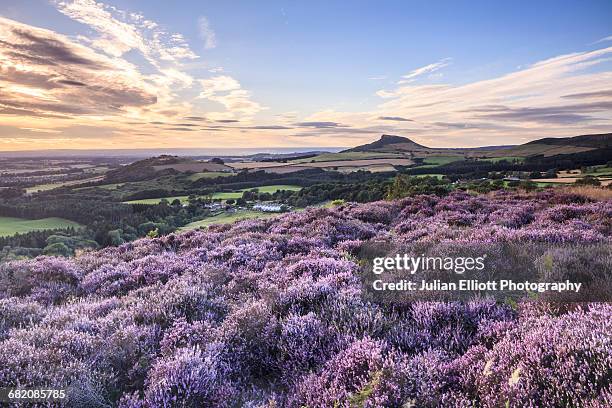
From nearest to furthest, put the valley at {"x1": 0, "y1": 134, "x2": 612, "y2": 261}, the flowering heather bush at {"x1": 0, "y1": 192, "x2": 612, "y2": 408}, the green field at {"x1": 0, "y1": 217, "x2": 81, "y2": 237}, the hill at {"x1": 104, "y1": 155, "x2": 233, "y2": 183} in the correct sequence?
the flowering heather bush at {"x1": 0, "y1": 192, "x2": 612, "y2": 408}, the valley at {"x1": 0, "y1": 134, "x2": 612, "y2": 261}, the green field at {"x1": 0, "y1": 217, "x2": 81, "y2": 237}, the hill at {"x1": 104, "y1": 155, "x2": 233, "y2": 183}

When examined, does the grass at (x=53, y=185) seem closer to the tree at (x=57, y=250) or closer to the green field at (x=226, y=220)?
the tree at (x=57, y=250)

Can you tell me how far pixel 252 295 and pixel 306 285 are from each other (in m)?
1.30

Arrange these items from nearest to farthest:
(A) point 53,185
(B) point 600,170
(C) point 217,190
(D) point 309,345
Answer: (D) point 309,345 < (B) point 600,170 < (C) point 217,190 < (A) point 53,185

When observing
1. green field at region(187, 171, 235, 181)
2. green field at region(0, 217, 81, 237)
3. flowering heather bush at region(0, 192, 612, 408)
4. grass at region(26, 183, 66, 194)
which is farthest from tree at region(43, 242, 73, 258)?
green field at region(187, 171, 235, 181)

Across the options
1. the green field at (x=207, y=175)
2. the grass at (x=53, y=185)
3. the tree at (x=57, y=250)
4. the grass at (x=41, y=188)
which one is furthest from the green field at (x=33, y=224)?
the green field at (x=207, y=175)

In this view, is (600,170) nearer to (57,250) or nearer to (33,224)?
(57,250)

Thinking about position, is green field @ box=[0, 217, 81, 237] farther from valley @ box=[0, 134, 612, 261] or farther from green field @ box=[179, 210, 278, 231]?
green field @ box=[179, 210, 278, 231]

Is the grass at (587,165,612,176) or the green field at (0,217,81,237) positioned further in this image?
the green field at (0,217,81,237)

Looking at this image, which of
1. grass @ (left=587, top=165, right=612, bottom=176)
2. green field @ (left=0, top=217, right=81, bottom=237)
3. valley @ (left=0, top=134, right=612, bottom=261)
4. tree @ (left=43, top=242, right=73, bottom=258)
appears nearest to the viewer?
tree @ (left=43, top=242, right=73, bottom=258)

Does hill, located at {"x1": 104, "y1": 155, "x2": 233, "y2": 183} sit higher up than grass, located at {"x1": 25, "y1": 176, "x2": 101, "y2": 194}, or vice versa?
hill, located at {"x1": 104, "y1": 155, "x2": 233, "y2": 183}

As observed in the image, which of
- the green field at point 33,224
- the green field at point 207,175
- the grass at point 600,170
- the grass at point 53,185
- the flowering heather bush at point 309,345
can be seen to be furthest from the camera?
the green field at point 207,175

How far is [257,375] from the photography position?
4.45 m

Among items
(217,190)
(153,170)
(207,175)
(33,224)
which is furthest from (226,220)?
(153,170)

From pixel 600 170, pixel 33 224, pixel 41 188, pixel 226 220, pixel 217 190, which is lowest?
pixel 33 224
